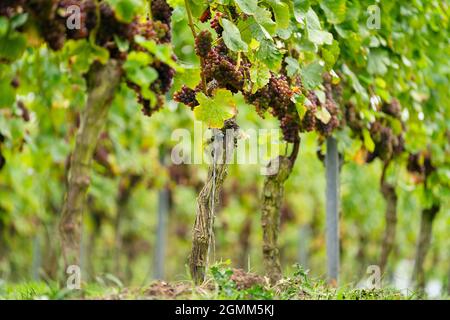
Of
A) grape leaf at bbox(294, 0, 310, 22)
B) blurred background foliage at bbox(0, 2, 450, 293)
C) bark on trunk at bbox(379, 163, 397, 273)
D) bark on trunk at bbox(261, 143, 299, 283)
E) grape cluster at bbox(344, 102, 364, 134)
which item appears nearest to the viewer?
grape leaf at bbox(294, 0, 310, 22)

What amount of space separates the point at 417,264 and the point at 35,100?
11.8 feet

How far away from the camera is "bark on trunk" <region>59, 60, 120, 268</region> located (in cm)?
330

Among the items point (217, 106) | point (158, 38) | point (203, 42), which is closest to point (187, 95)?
point (217, 106)

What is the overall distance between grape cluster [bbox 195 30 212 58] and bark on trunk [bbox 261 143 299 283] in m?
1.16

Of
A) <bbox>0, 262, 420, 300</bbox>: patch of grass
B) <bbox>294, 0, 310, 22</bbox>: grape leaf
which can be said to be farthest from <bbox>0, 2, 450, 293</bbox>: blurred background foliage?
<bbox>294, 0, 310, 22</bbox>: grape leaf

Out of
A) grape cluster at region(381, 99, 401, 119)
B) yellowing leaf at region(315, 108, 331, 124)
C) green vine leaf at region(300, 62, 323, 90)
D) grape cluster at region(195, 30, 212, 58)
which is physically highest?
grape cluster at region(195, 30, 212, 58)

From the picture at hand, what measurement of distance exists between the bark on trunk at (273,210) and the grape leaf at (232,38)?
112 cm

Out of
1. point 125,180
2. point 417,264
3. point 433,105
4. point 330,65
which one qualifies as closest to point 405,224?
point 125,180

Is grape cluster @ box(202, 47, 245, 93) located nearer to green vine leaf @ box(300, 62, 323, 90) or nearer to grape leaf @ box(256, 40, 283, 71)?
grape leaf @ box(256, 40, 283, 71)

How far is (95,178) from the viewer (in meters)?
8.88

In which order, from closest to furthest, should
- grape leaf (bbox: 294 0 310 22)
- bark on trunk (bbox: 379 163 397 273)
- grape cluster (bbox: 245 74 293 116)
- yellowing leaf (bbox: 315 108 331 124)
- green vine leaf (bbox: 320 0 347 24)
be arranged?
grape cluster (bbox: 245 74 293 116) → grape leaf (bbox: 294 0 310 22) → yellowing leaf (bbox: 315 108 331 124) → green vine leaf (bbox: 320 0 347 24) → bark on trunk (bbox: 379 163 397 273)

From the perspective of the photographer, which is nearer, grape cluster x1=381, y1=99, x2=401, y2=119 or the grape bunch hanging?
the grape bunch hanging

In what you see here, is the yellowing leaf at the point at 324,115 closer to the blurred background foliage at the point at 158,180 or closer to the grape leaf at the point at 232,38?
the blurred background foliage at the point at 158,180
